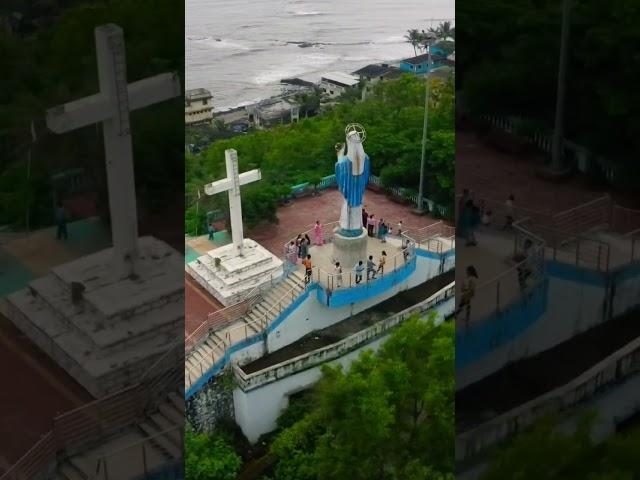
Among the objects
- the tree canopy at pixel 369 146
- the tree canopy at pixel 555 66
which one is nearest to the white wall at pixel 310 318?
the tree canopy at pixel 369 146

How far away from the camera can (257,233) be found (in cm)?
689

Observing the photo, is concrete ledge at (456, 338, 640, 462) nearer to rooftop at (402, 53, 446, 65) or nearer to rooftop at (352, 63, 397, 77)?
rooftop at (402, 53, 446, 65)

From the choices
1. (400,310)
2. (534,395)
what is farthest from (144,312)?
(400,310)

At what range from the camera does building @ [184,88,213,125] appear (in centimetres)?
582

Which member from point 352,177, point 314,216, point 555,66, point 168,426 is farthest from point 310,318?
point 555,66

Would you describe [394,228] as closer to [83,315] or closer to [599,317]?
[599,317]

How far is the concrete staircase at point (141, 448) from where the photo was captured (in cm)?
345

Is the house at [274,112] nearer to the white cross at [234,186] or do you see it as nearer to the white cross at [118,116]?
the white cross at [234,186]

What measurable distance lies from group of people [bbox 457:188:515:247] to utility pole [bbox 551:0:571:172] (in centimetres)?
23

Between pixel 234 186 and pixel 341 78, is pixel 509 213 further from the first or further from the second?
pixel 341 78

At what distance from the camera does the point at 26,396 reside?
3.39 meters

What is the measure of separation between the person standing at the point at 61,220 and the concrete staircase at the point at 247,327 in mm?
1963

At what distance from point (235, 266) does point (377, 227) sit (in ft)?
3.66

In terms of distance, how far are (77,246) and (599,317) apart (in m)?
2.16
